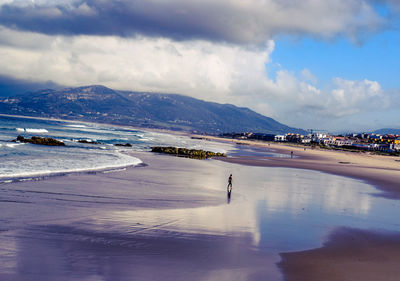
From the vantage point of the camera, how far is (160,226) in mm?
11984

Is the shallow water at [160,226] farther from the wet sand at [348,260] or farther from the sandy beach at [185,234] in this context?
the wet sand at [348,260]

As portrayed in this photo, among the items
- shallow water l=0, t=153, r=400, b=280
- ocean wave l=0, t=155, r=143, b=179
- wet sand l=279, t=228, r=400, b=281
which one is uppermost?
ocean wave l=0, t=155, r=143, b=179

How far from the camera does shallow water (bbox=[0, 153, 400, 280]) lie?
8383 millimetres

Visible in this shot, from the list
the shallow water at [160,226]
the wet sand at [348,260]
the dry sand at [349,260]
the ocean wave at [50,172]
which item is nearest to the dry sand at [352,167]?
the shallow water at [160,226]

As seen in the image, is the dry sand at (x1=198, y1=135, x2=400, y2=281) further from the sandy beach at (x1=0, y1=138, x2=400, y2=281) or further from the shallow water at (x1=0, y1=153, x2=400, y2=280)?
the shallow water at (x1=0, y1=153, x2=400, y2=280)

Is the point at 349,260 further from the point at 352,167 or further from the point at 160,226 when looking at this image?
the point at 352,167

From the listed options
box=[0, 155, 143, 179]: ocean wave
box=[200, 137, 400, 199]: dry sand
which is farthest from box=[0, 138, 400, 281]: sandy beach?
box=[200, 137, 400, 199]: dry sand

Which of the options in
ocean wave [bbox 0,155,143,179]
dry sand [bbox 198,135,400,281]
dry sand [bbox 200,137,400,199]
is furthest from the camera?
dry sand [bbox 200,137,400,199]

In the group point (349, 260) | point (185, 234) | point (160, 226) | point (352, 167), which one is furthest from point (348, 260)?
point (352, 167)

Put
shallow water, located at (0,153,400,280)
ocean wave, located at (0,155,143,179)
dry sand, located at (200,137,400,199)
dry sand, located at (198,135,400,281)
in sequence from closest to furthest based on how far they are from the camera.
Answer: shallow water, located at (0,153,400,280) < dry sand, located at (198,135,400,281) < ocean wave, located at (0,155,143,179) < dry sand, located at (200,137,400,199)

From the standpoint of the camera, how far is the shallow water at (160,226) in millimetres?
8383

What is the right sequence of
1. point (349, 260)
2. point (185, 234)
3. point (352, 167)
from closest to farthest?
1. point (349, 260)
2. point (185, 234)
3. point (352, 167)

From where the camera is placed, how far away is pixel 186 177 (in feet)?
82.4

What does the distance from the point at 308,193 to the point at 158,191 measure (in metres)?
9.07
